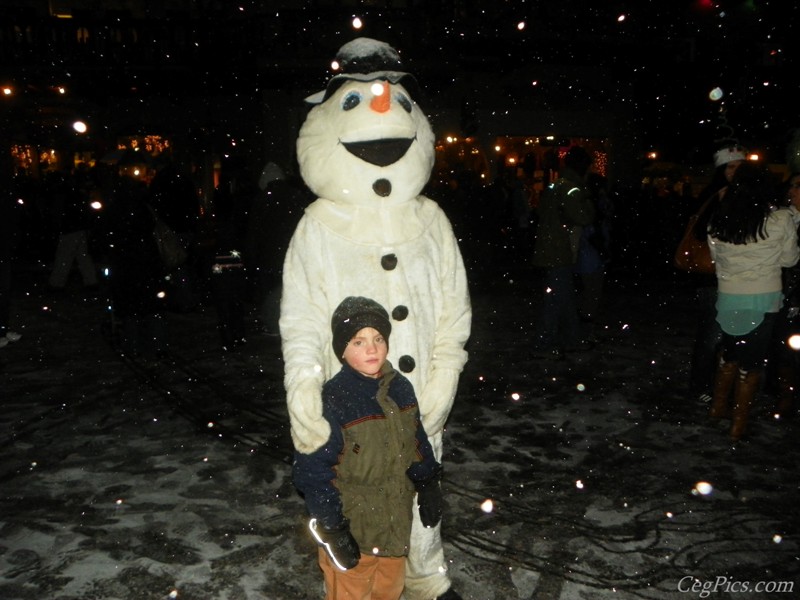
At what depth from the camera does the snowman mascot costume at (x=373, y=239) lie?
8.64 ft

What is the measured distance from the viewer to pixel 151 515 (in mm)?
3979

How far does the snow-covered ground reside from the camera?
3.40 m

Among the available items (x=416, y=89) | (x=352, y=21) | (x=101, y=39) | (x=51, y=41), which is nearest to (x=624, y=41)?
(x=352, y=21)

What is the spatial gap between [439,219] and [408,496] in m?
1.10

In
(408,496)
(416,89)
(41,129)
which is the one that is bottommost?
(408,496)

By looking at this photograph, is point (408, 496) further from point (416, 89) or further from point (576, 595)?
point (416, 89)

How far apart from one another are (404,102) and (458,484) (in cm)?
257

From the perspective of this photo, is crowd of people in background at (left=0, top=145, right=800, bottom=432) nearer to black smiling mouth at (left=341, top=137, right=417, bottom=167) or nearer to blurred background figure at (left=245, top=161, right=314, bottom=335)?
blurred background figure at (left=245, top=161, right=314, bottom=335)

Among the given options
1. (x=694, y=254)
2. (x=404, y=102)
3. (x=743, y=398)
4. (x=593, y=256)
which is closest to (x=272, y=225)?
(x=593, y=256)

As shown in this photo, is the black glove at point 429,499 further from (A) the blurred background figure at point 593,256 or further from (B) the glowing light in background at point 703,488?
(A) the blurred background figure at point 593,256

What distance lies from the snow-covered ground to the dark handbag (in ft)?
3.93

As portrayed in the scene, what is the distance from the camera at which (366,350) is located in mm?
2510
